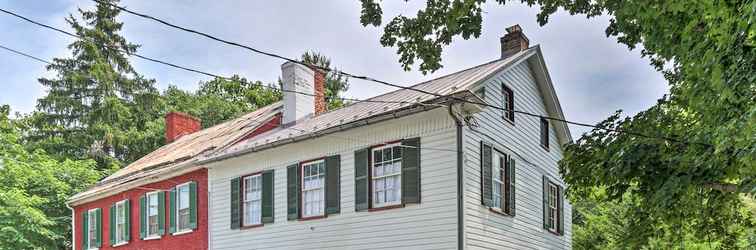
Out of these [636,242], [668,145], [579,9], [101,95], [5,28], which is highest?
[101,95]

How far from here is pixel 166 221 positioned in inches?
695

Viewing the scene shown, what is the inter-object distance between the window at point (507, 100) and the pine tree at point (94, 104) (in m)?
22.8

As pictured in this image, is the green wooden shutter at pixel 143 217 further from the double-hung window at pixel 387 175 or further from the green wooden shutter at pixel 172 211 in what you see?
the double-hung window at pixel 387 175

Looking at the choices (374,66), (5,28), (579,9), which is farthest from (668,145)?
(5,28)

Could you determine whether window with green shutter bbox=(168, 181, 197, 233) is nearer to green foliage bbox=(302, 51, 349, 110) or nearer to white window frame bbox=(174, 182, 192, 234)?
white window frame bbox=(174, 182, 192, 234)

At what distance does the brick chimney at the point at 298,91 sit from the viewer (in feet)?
56.2

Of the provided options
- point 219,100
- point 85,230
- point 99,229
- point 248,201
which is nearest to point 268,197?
point 248,201

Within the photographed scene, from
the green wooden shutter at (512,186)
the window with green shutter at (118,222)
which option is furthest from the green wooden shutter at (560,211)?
the window with green shutter at (118,222)

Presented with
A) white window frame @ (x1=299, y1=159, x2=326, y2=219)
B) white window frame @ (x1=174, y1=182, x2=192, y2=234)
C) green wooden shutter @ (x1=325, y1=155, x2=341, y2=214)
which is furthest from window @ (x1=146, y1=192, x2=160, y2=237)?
green wooden shutter @ (x1=325, y1=155, x2=341, y2=214)

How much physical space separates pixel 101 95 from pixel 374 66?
2385 cm

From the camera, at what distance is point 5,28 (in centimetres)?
801

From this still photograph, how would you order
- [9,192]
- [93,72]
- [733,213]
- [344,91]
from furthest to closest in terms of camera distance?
[344,91]
[93,72]
[9,192]
[733,213]

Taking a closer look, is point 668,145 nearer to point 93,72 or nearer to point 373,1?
point 373,1

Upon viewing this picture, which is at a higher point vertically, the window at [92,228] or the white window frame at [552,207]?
the white window frame at [552,207]
